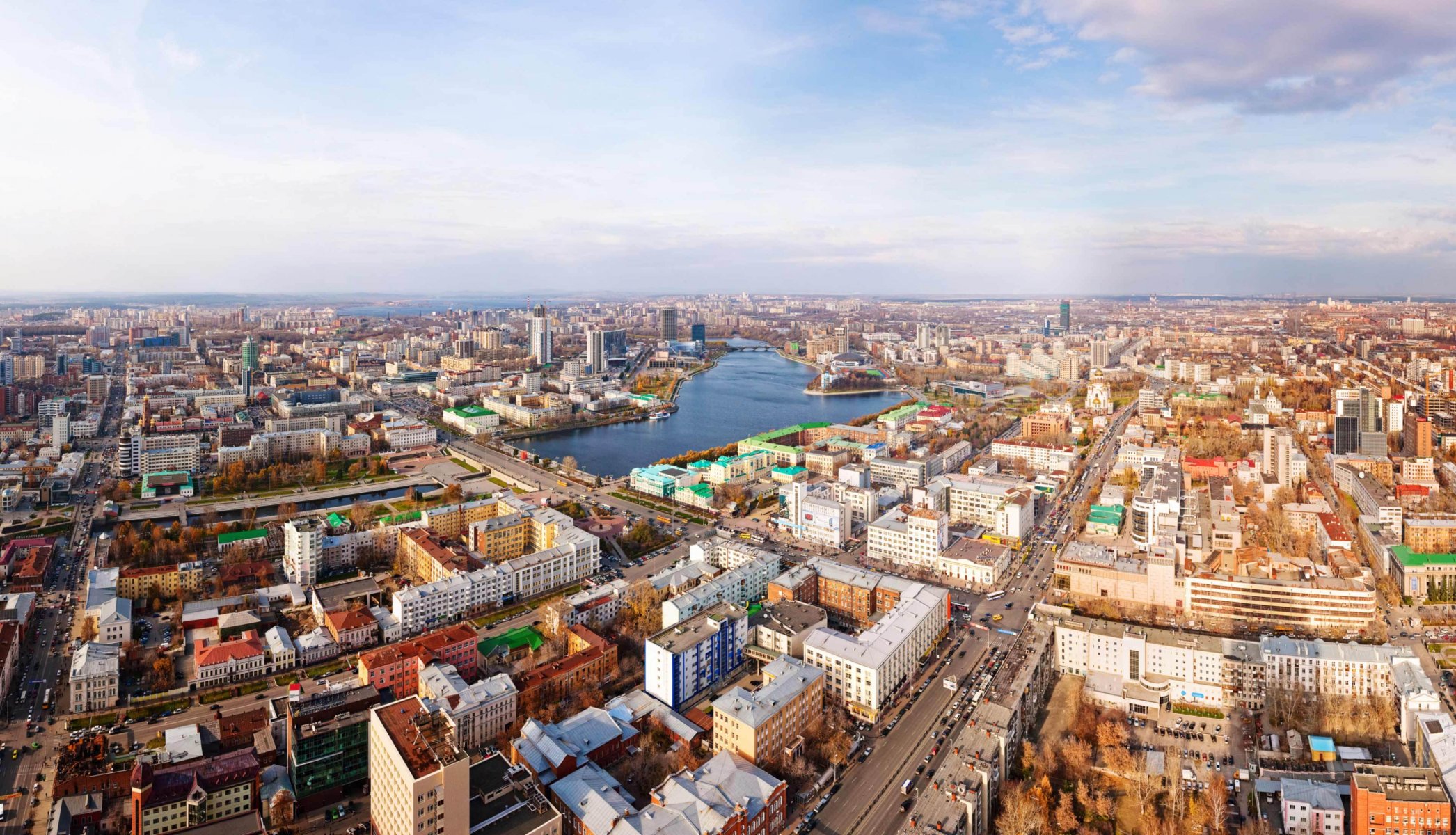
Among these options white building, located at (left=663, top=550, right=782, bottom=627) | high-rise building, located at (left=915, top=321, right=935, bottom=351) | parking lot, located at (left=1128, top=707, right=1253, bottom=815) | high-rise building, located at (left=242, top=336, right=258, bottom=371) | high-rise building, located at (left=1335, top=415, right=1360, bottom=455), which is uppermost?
high-rise building, located at (left=915, top=321, right=935, bottom=351)

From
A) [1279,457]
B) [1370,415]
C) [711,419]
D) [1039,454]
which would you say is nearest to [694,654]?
[1039,454]

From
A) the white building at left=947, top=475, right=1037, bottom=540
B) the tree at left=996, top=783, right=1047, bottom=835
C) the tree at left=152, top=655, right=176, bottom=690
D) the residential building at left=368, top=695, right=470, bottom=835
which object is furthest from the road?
the tree at left=152, top=655, right=176, bottom=690

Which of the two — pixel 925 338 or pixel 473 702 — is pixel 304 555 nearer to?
pixel 473 702

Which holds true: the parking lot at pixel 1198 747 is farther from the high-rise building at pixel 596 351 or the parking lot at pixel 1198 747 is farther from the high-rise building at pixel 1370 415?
the high-rise building at pixel 596 351

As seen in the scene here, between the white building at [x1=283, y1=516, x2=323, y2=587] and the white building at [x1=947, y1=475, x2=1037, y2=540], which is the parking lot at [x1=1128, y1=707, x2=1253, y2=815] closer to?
the white building at [x1=947, y1=475, x2=1037, y2=540]

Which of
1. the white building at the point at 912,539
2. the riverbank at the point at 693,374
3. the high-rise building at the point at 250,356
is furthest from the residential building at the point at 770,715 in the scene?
the high-rise building at the point at 250,356

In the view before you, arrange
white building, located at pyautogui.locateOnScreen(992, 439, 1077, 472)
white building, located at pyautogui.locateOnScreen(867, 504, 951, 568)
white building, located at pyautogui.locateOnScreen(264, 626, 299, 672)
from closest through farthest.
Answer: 1. white building, located at pyautogui.locateOnScreen(264, 626, 299, 672)
2. white building, located at pyautogui.locateOnScreen(867, 504, 951, 568)
3. white building, located at pyautogui.locateOnScreen(992, 439, 1077, 472)

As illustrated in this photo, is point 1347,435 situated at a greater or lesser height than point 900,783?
greater

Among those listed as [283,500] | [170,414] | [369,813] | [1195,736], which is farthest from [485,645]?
[170,414]
